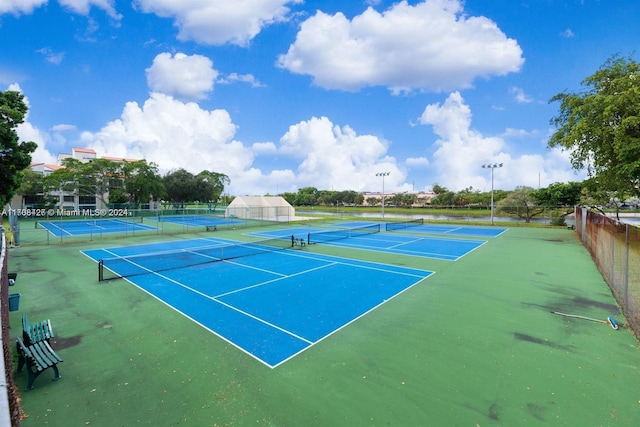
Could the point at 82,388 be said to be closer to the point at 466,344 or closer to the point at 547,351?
the point at 466,344

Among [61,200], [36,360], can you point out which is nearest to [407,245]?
[36,360]

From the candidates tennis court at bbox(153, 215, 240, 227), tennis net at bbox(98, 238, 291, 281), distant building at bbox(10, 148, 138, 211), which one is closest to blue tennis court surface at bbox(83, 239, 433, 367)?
tennis net at bbox(98, 238, 291, 281)

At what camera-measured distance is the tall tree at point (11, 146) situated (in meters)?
15.3

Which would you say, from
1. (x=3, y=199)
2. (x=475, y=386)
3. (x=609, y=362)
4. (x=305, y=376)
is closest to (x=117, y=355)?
(x=305, y=376)

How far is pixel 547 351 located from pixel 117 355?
9807 mm

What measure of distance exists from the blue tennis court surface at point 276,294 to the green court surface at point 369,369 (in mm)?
497

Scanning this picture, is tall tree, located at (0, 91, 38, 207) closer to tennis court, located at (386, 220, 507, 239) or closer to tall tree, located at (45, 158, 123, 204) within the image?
tennis court, located at (386, 220, 507, 239)

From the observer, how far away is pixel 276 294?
1176 centimetres

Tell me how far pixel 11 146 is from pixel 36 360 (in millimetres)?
15094

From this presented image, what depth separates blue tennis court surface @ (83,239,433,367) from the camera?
8.26m

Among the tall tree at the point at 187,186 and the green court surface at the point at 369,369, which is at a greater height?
the tall tree at the point at 187,186

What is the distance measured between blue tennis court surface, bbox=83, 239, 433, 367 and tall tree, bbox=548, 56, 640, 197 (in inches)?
522

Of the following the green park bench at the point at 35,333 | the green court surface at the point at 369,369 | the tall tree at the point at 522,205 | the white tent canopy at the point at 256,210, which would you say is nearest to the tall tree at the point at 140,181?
the white tent canopy at the point at 256,210

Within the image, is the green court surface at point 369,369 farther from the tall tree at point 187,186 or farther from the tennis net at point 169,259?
the tall tree at point 187,186
